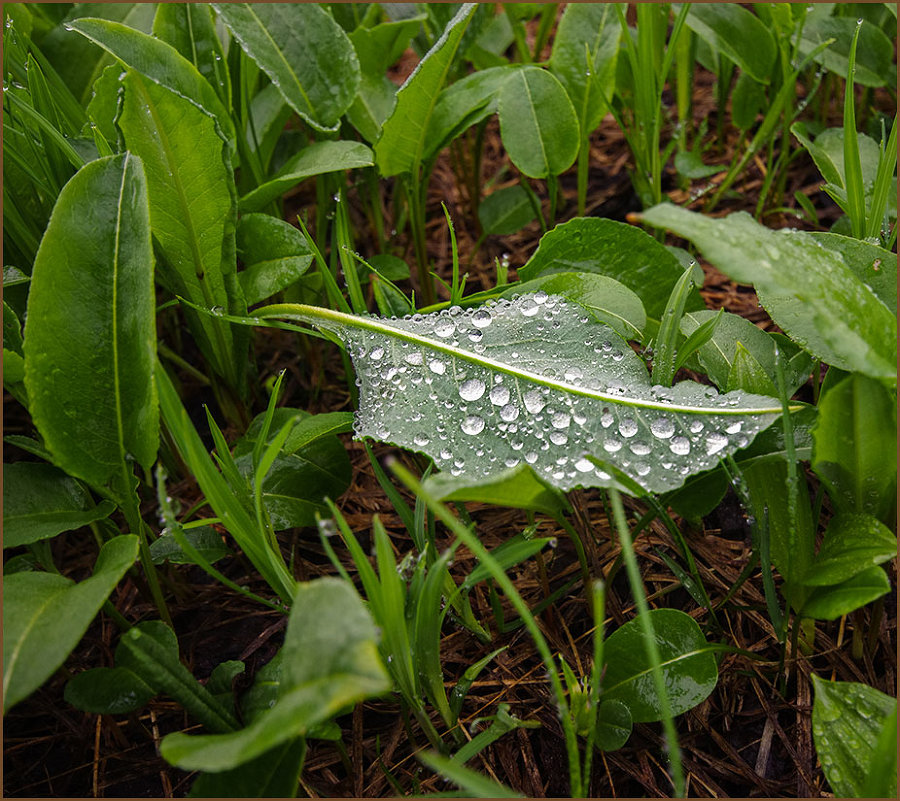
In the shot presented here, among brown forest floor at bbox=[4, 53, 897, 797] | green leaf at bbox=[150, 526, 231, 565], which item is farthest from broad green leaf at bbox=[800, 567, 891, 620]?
green leaf at bbox=[150, 526, 231, 565]

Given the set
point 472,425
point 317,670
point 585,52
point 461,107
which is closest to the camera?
point 317,670

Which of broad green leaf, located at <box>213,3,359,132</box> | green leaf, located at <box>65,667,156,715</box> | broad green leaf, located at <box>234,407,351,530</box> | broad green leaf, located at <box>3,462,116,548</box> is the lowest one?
green leaf, located at <box>65,667,156,715</box>

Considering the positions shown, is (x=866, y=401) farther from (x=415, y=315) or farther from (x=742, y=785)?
(x=415, y=315)

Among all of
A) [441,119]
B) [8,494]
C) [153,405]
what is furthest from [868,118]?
[8,494]

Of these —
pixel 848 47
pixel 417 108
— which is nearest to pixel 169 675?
pixel 417 108

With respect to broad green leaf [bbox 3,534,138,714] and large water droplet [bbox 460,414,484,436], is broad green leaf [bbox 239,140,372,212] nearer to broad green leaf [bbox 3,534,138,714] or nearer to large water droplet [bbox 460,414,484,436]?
large water droplet [bbox 460,414,484,436]

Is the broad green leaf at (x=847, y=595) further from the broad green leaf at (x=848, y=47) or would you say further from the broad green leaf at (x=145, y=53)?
the broad green leaf at (x=848, y=47)

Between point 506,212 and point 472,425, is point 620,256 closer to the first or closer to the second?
point 472,425
